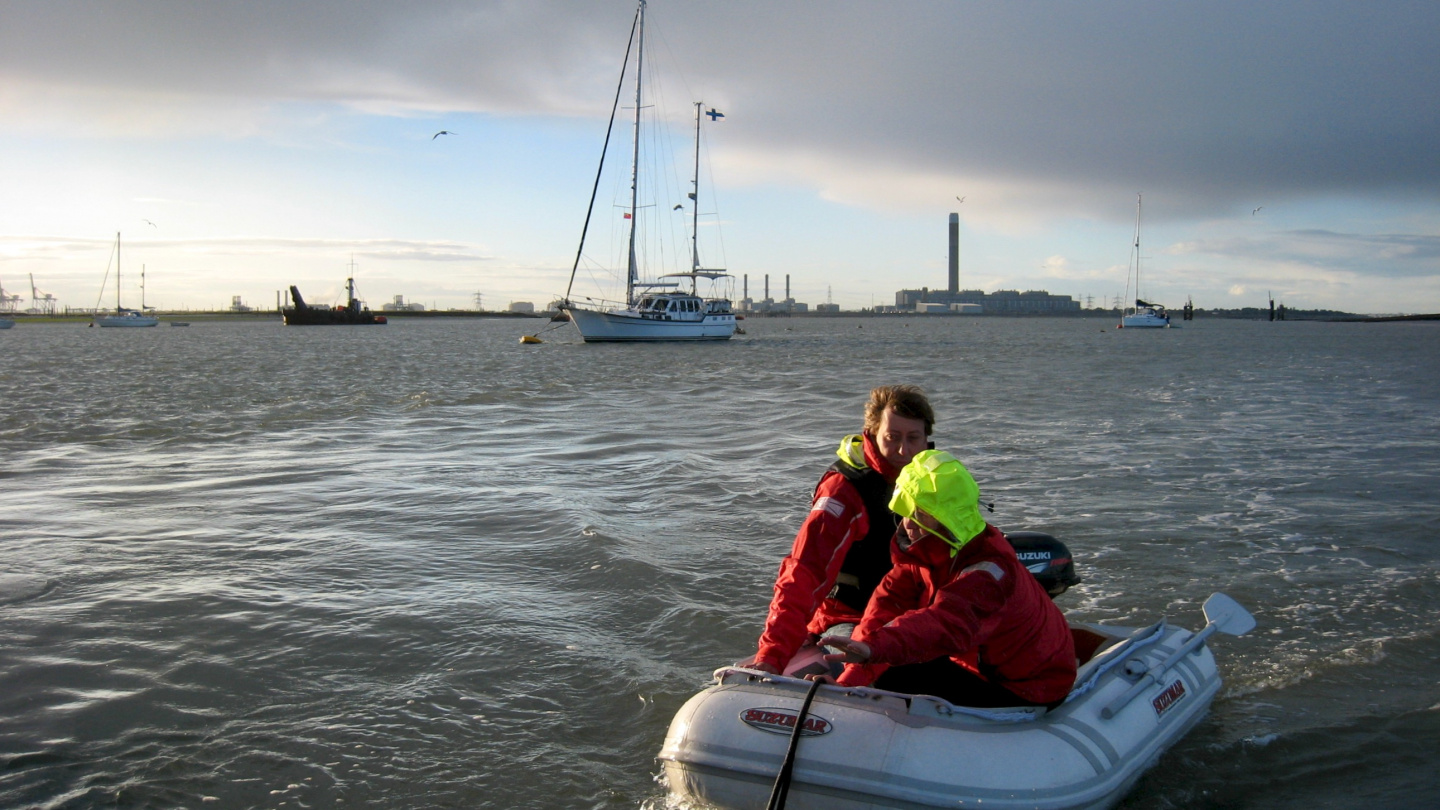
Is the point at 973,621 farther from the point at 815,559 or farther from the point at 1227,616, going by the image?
the point at 1227,616

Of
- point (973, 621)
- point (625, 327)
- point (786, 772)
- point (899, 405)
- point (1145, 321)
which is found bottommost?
point (786, 772)

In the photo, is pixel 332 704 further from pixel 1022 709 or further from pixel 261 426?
pixel 261 426

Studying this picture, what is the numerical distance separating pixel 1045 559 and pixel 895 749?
78.2 inches

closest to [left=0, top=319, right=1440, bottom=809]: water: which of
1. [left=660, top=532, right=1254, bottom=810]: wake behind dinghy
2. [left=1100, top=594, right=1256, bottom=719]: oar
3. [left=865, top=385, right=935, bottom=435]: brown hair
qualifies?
[left=1100, top=594, right=1256, bottom=719]: oar

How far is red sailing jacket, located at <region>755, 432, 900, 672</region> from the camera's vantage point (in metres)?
4.00

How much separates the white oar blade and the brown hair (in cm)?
208

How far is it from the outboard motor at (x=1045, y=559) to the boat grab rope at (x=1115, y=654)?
0.47m

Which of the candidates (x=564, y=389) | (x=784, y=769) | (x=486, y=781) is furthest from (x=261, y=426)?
(x=784, y=769)

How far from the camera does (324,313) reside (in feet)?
351

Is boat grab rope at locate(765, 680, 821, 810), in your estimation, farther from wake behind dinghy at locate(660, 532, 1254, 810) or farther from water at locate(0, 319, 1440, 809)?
water at locate(0, 319, 1440, 809)

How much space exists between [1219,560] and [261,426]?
14206mm

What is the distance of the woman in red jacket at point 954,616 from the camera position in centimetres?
346

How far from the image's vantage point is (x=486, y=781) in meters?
4.40

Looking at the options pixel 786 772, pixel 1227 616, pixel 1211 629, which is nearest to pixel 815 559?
pixel 786 772
